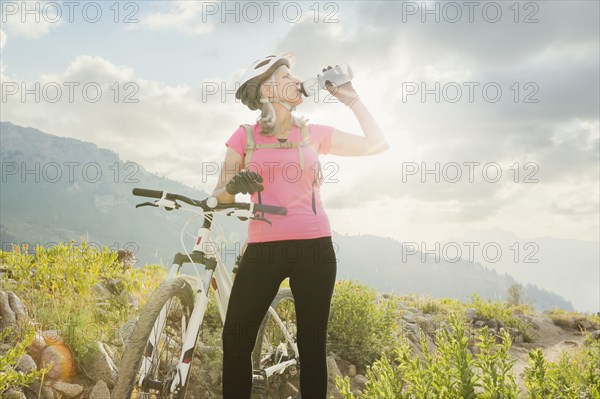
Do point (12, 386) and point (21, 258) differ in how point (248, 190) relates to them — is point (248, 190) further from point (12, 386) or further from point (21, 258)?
point (21, 258)

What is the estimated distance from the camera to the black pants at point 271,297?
3.28 meters

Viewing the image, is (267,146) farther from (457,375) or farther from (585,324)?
(585,324)

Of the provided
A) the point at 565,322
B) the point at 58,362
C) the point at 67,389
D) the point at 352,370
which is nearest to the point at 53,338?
the point at 58,362

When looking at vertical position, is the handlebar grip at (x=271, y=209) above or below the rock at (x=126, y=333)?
above

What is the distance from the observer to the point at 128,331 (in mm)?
5168

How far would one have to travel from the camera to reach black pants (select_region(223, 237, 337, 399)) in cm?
328

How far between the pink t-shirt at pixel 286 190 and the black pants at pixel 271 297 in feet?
0.25

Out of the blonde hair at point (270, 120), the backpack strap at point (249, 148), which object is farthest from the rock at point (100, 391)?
the blonde hair at point (270, 120)

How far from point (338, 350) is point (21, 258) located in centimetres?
477

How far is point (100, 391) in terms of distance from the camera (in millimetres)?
4492

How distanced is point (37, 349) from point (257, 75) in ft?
11.9

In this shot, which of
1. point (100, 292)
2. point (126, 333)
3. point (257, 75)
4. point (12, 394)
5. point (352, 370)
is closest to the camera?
point (257, 75)

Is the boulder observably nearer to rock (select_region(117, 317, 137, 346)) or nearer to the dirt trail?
rock (select_region(117, 317, 137, 346))

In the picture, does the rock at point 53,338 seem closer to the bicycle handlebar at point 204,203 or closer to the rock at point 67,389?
the rock at point 67,389
